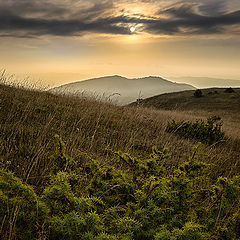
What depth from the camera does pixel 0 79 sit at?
927 cm

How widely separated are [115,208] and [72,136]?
11.4ft

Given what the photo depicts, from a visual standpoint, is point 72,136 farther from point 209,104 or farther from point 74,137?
point 209,104

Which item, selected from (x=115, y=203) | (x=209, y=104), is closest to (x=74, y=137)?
(x=115, y=203)

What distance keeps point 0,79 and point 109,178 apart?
340 inches

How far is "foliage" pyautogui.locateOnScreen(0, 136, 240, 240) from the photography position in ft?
5.32

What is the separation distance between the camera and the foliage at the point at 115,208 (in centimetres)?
162

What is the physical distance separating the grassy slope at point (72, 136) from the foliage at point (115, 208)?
1.49 metres

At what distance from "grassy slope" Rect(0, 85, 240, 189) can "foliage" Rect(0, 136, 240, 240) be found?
1.49m

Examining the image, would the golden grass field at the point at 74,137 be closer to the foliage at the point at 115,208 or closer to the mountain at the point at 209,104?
the foliage at the point at 115,208

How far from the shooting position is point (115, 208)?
7.06ft

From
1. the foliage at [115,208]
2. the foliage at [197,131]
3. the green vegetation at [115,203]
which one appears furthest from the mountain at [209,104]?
the foliage at [115,208]

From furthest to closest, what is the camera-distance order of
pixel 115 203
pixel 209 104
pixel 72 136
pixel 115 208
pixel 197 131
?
1. pixel 209 104
2. pixel 197 131
3. pixel 72 136
4. pixel 115 203
5. pixel 115 208

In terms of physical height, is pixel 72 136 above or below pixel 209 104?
below

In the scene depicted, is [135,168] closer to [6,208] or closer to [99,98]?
[6,208]
